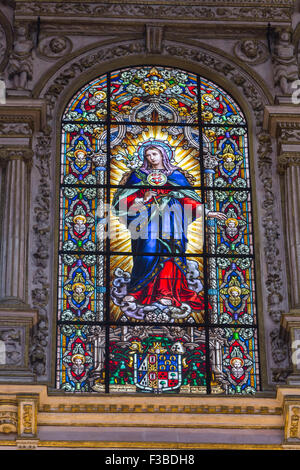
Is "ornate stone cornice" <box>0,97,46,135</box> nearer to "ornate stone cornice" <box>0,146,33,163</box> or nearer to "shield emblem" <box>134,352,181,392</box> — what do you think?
"ornate stone cornice" <box>0,146,33,163</box>

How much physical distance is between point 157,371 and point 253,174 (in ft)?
10.2

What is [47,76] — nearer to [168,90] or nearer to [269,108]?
[168,90]

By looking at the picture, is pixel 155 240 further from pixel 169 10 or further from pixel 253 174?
pixel 169 10

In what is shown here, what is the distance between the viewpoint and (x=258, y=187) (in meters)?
18.5

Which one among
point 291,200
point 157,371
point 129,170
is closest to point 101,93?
point 129,170

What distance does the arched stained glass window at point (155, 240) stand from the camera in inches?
679

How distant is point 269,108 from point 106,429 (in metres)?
4.94

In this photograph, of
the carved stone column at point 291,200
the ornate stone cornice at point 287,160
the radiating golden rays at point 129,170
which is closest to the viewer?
the carved stone column at point 291,200

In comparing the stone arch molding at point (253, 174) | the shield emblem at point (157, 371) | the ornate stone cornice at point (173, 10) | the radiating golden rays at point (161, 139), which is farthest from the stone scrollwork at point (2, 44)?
the shield emblem at point (157, 371)

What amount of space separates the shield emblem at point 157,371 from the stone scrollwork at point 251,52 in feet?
15.0

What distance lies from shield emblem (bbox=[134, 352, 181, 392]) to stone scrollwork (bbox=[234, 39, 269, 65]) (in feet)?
15.0

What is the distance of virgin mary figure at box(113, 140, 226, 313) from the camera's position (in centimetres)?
1780

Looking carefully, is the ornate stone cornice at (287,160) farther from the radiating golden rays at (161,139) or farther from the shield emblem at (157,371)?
the shield emblem at (157,371)

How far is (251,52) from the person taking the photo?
64.2ft
